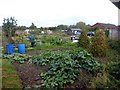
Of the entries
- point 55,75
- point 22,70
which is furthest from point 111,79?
point 22,70

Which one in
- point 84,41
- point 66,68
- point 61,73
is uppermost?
point 84,41

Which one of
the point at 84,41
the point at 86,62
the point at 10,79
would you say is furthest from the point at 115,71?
the point at 84,41

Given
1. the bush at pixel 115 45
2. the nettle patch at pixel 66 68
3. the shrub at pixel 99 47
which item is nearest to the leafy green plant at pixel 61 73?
the nettle patch at pixel 66 68

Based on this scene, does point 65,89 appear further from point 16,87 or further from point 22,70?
point 22,70

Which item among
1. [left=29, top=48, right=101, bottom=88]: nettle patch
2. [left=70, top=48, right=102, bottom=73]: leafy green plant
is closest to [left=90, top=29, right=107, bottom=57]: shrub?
[left=29, top=48, right=101, bottom=88]: nettle patch

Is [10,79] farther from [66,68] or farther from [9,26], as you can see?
[9,26]

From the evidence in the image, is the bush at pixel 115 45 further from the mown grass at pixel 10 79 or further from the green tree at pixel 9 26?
the green tree at pixel 9 26

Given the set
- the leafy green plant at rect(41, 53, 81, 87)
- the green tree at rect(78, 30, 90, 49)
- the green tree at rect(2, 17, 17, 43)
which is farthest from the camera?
the green tree at rect(2, 17, 17, 43)

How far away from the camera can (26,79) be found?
6801 millimetres

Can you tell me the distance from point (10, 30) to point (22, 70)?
14648 millimetres

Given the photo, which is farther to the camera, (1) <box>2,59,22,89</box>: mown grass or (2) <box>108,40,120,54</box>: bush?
(2) <box>108,40,120,54</box>: bush

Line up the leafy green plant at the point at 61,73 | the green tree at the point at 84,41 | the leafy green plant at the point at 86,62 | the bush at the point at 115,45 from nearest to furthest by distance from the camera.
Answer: the leafy green plant at the point at 61,73
the leafy green plant at the point at 86,62
the bush at the point at 115,45
the green tree at the point at 84,41

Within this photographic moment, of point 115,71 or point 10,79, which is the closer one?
point 115,71

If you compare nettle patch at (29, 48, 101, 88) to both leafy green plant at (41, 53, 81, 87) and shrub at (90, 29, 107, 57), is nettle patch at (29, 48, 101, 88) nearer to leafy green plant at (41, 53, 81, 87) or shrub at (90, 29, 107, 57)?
leafy green plant at (41, 53, 81, 87)
